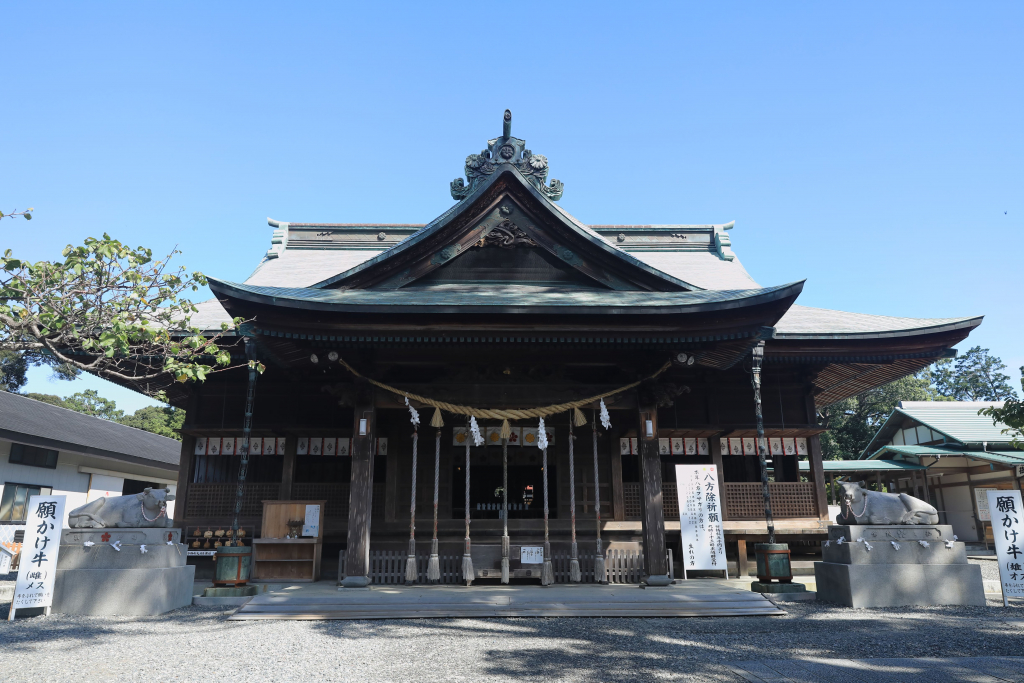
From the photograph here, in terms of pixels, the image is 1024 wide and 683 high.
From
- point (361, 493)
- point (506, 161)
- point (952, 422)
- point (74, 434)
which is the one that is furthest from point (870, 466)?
point (74, 434)

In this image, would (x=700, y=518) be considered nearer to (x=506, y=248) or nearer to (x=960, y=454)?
(x=506, y=248)

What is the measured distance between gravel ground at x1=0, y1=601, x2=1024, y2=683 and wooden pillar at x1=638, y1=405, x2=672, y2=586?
240 centimetres

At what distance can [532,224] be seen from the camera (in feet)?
49.2

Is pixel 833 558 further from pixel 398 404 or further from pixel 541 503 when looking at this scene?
pixel 398 404

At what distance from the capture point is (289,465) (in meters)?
15.5

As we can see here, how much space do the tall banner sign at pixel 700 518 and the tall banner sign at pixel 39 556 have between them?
11.5m

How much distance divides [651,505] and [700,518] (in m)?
1.51

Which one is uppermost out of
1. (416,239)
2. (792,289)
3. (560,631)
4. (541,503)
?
(416,239)

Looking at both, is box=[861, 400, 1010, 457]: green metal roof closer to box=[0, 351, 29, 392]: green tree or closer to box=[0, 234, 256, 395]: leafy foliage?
box=[0, 234, 256, 395]: leafy foliage

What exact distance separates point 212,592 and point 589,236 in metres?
10.4

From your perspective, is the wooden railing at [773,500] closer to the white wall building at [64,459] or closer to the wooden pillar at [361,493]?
the wooden pillar at [361,493]

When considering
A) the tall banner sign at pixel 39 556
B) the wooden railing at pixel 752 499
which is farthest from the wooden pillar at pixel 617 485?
the tall banner sign at pixel 39 556

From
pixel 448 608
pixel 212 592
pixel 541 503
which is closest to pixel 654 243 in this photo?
pixel 541 503

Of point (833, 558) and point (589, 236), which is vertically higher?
point (589, 236)
